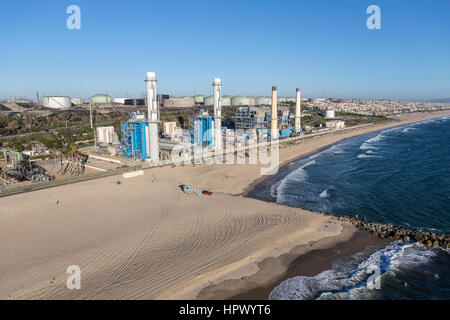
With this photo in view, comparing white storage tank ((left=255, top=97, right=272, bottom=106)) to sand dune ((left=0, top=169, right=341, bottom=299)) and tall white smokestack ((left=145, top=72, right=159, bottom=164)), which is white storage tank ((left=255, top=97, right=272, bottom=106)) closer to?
tall white smokestack ((left=145, top=72, right=159, bottom=164))

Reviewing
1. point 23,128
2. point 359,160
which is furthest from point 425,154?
point 23,128

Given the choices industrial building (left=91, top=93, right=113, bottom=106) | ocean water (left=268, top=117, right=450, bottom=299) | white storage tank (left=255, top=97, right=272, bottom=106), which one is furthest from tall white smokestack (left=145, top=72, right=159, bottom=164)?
white storage tank (left=255, top=97, right=272, bottom=106)

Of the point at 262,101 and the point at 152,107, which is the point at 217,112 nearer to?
the point at 152,107

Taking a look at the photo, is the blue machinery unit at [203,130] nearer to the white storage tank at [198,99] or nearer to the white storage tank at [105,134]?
the white storage tank at [105,134]

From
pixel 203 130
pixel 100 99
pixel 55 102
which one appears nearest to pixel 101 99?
pixel 100 99

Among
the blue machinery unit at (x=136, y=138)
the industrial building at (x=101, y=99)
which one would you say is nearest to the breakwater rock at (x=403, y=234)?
the blue machinery unit at (x=136, y=138)
